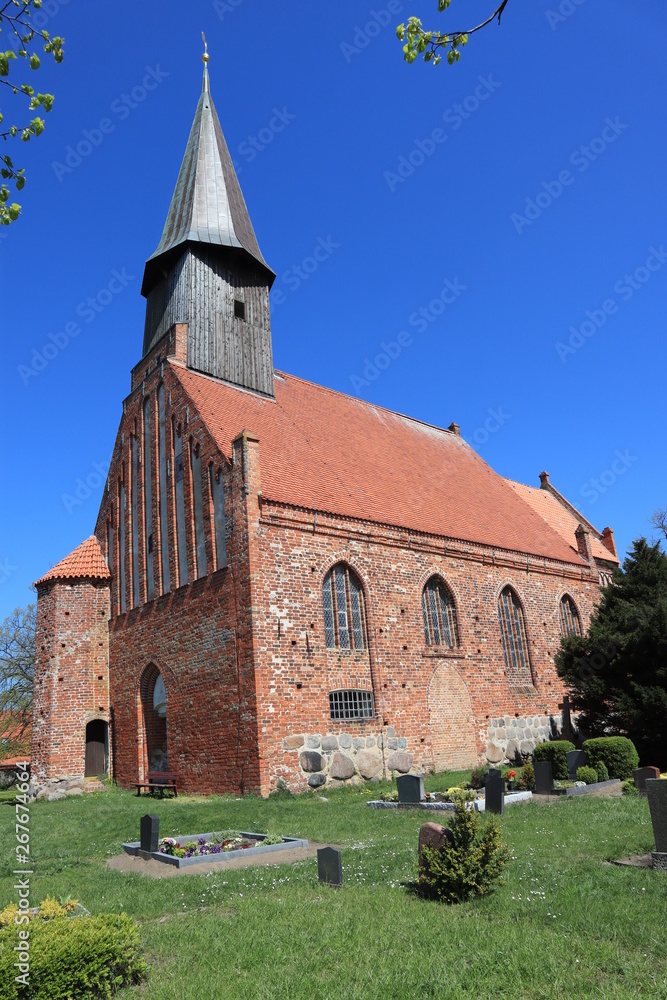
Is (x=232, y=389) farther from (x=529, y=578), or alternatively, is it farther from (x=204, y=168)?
(x=529, y=578)

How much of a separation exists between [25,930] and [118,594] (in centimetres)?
1769

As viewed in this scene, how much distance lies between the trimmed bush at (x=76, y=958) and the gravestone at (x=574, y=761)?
1369 cm

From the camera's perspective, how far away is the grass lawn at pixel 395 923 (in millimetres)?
5113

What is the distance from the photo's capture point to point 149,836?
10531 millimetres

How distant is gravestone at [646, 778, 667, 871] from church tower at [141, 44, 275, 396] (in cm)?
1772

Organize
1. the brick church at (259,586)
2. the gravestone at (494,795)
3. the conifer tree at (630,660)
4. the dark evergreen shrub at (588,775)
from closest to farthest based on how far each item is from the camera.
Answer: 1. the gravestone at (494,795)
2. the dark evergreen shrub at (588,775)
3. the brick church at (259,586)
4. the conifer tree at (630,660)

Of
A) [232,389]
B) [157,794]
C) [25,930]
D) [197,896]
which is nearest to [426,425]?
[232,389]

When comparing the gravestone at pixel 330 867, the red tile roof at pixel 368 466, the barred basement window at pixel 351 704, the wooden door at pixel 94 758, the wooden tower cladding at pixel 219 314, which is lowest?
the gravestone at pixel 330 867

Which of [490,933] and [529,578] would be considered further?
[529,578]

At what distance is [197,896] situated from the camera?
7.75 meters

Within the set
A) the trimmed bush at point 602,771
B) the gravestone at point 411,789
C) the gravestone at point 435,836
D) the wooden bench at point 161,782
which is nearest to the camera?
the gravestone at point 435,836

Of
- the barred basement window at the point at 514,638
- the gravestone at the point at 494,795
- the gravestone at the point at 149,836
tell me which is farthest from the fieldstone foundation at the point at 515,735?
the gravestone at the point at 149,836

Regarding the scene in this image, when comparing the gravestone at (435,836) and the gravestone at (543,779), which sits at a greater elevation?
the gravestone at (435,836)

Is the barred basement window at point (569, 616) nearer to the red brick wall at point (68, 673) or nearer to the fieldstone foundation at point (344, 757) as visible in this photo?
the fieldstone foundation at point (344, 757)
